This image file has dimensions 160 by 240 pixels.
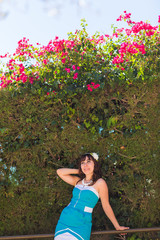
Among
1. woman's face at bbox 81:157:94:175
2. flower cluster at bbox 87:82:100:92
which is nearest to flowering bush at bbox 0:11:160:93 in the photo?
flower cluster at bbox 87:82:100:92

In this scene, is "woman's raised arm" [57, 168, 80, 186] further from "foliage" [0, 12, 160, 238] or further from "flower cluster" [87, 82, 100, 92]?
"flower cluster" [87, 82, 100, 92]

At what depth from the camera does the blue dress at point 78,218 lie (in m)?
2.98

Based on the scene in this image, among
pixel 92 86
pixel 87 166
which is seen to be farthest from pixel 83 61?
pixel 87 166

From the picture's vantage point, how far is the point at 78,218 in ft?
10.0

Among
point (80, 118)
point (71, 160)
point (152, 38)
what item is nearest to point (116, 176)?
point (71, 160)

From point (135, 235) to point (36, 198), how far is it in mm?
1384

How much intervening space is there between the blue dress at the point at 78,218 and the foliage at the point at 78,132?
28.7 inches

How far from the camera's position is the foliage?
3.88m

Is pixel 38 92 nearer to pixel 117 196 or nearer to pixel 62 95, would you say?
pixel 62 95

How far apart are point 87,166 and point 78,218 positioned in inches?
22.9

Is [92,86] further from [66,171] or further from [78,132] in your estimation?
[66,171]

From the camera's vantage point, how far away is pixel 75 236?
116 inches

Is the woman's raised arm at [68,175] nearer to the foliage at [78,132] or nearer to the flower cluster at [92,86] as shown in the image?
the foliage at [78,132]

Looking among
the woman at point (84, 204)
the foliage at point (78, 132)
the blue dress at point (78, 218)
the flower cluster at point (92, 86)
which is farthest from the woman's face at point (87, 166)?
the flower cluster at point (92, 86)
